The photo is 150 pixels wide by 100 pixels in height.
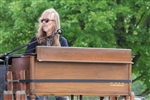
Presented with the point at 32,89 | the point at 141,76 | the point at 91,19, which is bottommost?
the point at 32,89

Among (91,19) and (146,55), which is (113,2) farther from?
(146,55)

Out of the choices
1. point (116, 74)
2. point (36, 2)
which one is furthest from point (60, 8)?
point (116, 74)

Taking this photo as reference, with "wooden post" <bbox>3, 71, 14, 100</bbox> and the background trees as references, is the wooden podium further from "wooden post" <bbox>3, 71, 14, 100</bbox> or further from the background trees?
the background trees

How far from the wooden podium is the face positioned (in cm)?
74

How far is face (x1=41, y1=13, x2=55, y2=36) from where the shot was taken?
5178mm

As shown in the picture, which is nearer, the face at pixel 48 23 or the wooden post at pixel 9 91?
the wooden post at pixel 9 91

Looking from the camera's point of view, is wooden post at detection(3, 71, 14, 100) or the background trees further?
the background trees

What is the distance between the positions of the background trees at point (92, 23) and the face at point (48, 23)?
7920mm

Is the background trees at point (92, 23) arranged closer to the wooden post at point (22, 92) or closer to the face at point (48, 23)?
the face at point (48, 23)

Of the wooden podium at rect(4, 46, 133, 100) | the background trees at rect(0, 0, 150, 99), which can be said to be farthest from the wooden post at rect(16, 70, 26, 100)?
the background trees at rect(0, 0, 150, 99)

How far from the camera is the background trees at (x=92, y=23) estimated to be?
13523 millimetres

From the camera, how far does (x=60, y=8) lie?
14078 millimetres

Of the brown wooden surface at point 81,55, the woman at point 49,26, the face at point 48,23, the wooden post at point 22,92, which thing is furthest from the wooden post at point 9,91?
the face at point 48,23

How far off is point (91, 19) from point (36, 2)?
168 cm
